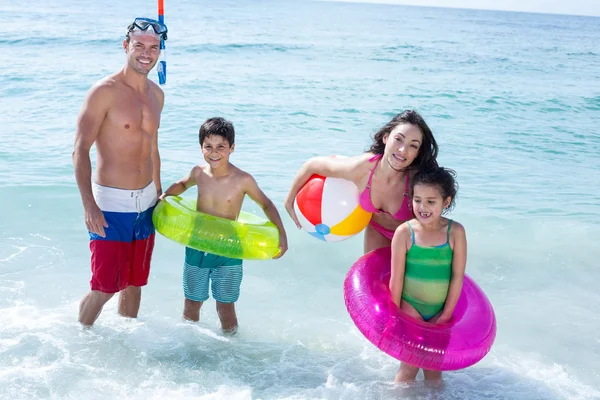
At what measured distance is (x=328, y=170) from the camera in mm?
3834

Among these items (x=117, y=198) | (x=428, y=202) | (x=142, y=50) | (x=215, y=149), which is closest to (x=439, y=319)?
(x=428, y=202)

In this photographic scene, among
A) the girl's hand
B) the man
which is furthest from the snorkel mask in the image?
the girl's hand

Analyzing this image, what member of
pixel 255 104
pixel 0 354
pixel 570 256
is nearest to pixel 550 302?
pixel 570 256

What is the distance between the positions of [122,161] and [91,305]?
958mm

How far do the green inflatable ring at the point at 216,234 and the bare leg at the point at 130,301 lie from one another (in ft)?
2.43

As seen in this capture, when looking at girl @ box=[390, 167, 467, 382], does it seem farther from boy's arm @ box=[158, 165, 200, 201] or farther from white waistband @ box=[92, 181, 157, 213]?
white waistband @ box=[92, 181, 157, 213]

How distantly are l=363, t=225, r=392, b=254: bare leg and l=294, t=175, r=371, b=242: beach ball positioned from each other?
0.46 ft

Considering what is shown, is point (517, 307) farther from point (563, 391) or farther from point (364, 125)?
point (364, 125)

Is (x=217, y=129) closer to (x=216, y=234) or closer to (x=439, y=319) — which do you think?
(x=216, y=234)

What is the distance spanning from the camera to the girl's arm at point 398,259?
3.35 metres

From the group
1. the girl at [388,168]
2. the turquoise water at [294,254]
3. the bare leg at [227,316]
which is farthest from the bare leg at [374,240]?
the bare leg at [227,316]

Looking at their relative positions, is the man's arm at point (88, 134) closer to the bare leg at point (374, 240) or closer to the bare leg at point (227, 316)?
the bare leg at point (227, 316)

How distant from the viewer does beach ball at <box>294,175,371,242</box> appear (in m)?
3.76

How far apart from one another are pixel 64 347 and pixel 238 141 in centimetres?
641
